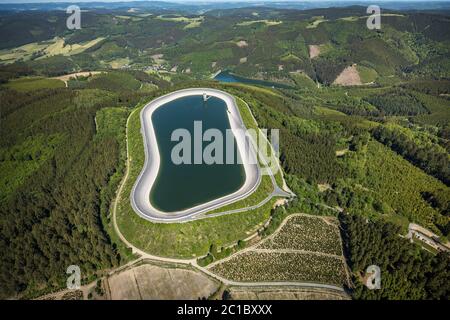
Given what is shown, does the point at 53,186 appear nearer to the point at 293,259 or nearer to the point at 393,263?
the point at 293,259

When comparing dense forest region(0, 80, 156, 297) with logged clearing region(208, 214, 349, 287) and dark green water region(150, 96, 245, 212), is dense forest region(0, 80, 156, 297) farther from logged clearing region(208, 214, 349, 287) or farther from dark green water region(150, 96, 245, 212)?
logged clearing region(208, 214, 349, 287)

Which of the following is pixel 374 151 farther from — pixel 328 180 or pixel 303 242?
pixel 303 242

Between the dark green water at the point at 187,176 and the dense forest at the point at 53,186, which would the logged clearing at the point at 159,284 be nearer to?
the dense forest at the point at 53,186

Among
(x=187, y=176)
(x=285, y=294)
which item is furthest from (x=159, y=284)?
(x=187, y=176)

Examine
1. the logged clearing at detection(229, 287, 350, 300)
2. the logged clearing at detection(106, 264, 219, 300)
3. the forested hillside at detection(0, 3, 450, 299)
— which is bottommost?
the logged clearing at detection(229, 287, 350, 300)

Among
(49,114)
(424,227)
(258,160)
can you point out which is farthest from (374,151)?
(49,114)

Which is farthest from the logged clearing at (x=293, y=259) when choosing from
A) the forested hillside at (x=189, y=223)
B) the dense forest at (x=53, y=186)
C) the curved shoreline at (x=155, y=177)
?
the dense forest at (x=53, y=186)

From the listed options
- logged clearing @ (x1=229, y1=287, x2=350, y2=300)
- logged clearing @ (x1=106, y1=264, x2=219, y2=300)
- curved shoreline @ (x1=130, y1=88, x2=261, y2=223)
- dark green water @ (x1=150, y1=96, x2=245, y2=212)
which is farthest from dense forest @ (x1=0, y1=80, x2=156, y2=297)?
logged clearing @ (x1=229, y1=287, x2=350, y2=300)
